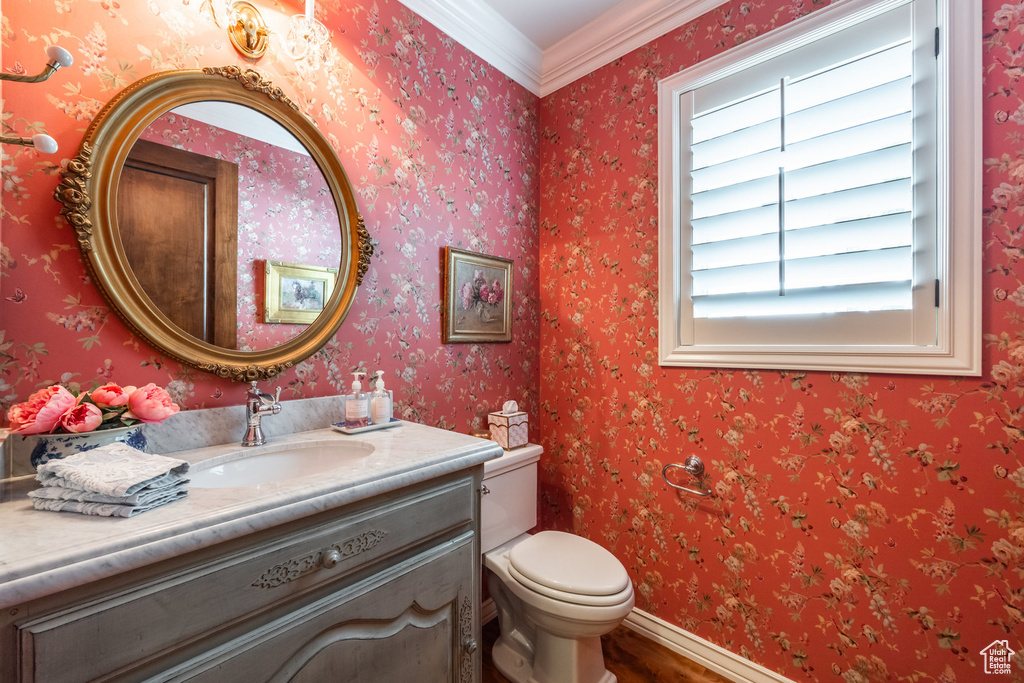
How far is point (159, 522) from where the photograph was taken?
613 millimetres

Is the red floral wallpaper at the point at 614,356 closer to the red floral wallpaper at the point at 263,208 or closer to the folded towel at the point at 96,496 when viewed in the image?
the red floral wallpaper at the point at 263,208

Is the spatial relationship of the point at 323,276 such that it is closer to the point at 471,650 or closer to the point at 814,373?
the point at 471,650

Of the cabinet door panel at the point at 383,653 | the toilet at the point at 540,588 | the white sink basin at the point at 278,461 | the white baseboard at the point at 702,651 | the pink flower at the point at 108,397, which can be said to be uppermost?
the pink flower at the point at 108,397

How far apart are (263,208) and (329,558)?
0.98 meters

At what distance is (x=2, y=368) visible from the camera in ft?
2.81

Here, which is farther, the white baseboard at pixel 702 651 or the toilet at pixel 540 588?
the white baseboard at pixel 702 651

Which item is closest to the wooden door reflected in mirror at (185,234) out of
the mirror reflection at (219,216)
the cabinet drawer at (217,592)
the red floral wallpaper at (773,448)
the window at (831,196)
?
the mirror reflection at (219,216)

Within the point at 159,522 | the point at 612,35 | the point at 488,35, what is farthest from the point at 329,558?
the point at 612,35

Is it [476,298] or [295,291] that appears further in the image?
[476,298]

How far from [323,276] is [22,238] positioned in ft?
2.05

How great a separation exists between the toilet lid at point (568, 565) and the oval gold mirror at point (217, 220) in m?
1.02

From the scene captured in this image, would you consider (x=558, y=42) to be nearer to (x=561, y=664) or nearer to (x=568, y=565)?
(x=568, y=565)

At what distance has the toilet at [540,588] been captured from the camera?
4.16 ft

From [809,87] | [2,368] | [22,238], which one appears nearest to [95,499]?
[2,368]
